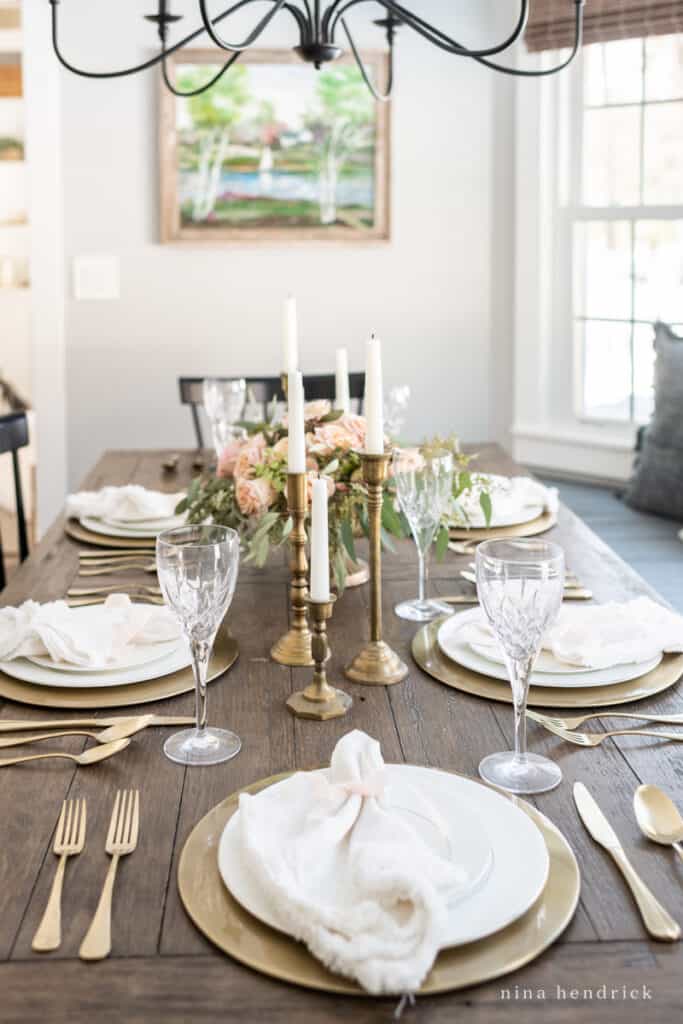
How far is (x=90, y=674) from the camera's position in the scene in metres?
1.42

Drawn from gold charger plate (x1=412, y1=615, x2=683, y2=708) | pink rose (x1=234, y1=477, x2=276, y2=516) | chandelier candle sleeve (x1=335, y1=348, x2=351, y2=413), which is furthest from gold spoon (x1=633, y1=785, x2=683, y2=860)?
chandelier candle sleeve (x1=335, y1=348, x2=351, y2=413)

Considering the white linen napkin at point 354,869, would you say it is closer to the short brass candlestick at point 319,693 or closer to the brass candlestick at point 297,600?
the short brass candlestick at point 319,693

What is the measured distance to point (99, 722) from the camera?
4.29ft

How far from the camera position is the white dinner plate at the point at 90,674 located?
4.57 feet

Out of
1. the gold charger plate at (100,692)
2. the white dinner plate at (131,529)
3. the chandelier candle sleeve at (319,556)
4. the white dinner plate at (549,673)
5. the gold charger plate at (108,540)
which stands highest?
the chandelier candle sleeve at (319,556)

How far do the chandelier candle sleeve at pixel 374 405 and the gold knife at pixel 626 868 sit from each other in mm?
456

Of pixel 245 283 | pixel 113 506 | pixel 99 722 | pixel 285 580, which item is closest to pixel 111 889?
pixel 99 722

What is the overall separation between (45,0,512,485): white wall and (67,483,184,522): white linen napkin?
1.92 metres

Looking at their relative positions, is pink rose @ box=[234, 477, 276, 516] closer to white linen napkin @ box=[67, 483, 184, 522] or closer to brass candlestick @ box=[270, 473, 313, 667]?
brass candlestick @ box=[270, 473, 313, 667]

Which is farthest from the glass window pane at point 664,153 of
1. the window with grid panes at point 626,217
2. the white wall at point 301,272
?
the white wall at point 301,272

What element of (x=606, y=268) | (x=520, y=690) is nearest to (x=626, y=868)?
(x=520, y=690)

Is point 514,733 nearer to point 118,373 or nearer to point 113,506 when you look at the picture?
point 113,506

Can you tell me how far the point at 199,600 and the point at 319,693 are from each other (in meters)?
0.21

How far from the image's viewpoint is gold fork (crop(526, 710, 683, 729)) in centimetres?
129
